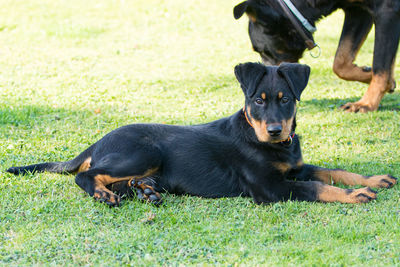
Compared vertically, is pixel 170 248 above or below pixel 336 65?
below

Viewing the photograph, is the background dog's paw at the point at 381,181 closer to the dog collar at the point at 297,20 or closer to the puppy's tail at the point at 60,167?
the puppy's tail at the point at 60,167

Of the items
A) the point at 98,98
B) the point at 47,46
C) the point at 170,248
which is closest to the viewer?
the point at 170,248

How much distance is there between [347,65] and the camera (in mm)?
7695

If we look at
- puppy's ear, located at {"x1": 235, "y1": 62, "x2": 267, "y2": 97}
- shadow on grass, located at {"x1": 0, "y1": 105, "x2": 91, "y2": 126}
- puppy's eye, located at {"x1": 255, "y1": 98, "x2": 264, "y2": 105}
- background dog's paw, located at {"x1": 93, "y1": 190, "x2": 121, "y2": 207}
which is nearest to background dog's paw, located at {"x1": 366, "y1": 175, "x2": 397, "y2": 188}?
puppy's eye, located at {"x1": 255, "y1": 98, "x2": 264, "y2": 105}

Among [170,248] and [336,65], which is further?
[336,65]

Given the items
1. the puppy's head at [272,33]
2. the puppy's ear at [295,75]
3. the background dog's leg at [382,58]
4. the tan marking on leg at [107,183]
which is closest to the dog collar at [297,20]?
the puppy's head at [272,33]

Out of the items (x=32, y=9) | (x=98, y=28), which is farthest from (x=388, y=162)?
(x=32, y=9)

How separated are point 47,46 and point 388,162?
9.37 m

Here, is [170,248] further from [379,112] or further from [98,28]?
[98,28]

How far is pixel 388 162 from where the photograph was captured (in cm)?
546

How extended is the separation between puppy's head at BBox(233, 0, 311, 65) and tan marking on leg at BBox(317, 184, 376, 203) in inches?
137

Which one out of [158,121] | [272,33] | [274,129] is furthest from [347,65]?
[274,129]

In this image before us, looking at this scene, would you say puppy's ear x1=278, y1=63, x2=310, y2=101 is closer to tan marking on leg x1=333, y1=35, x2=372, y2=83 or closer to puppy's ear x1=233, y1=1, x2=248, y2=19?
puppy's ear x1=233, y1=1, x2=248, y2=19

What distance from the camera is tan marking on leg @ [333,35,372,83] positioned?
7.67 meters
